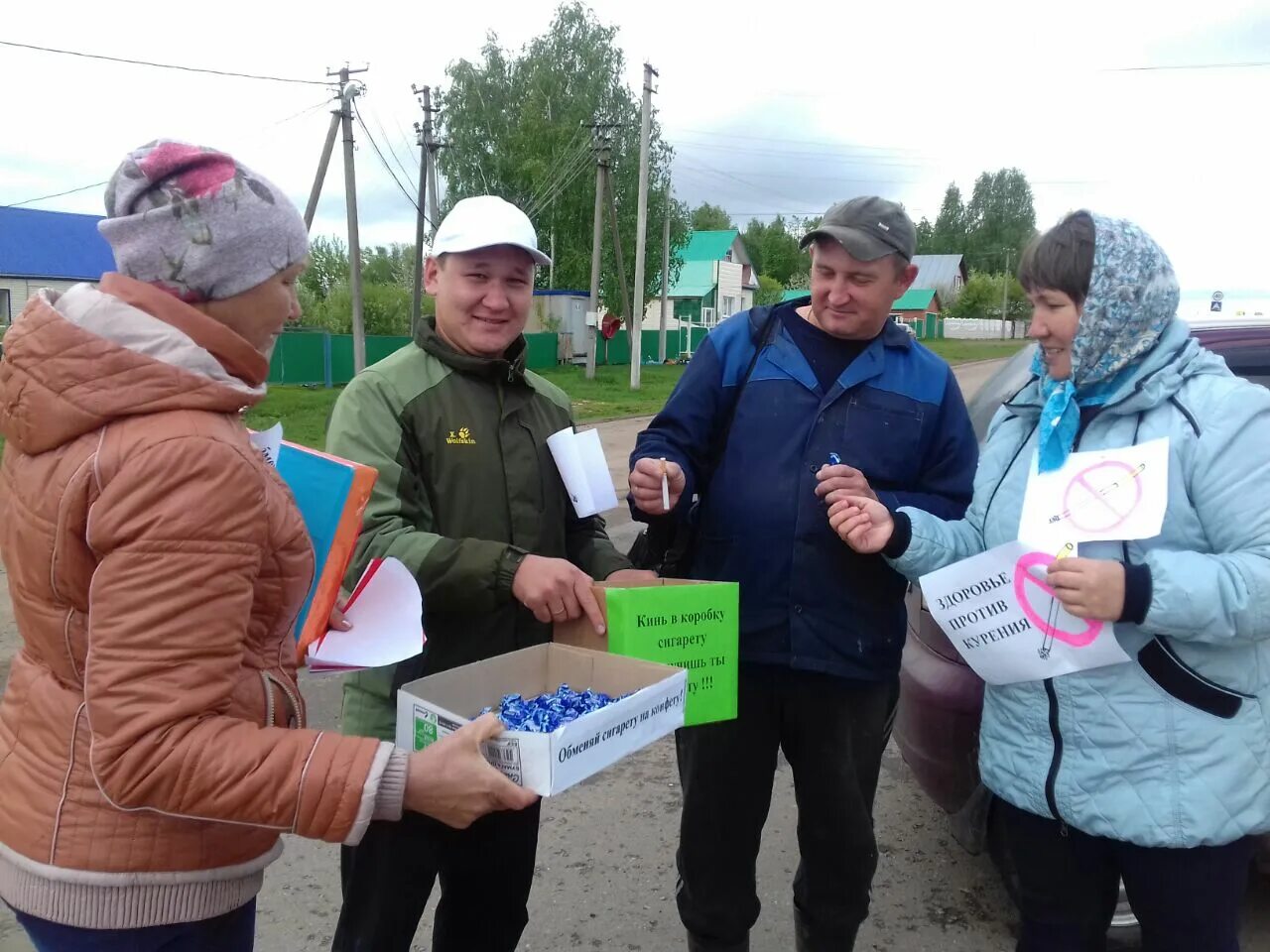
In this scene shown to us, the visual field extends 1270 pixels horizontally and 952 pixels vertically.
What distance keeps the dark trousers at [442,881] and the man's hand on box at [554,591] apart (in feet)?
1.79

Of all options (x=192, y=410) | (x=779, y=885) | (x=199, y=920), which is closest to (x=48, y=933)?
(x=199, y=920)

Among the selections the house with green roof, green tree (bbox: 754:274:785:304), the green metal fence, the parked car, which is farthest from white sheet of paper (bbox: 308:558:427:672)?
green tree (bbox: 754:274:785:304)

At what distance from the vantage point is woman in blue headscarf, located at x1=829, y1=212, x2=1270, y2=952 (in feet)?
5.76

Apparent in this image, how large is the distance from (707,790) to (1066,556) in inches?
44.6

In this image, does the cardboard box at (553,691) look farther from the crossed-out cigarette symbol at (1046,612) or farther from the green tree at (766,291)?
the green tree at (766,291)

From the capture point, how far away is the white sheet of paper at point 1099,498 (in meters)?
1.78

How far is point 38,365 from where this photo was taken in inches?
48.2

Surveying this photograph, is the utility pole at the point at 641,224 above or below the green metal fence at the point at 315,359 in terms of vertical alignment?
above

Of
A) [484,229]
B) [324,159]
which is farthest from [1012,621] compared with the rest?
[324,159]

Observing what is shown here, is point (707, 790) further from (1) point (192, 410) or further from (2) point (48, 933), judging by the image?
(1) point (192, 410)

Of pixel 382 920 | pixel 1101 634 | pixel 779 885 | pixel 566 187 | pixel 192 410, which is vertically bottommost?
pixel 779 885

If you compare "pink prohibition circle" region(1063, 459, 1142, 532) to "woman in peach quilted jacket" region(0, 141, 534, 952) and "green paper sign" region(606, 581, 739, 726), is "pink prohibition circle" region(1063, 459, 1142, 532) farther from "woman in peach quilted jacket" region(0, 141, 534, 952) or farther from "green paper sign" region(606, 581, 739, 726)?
"woman in peach quilted jacket" region(0, 141, 534, 952)

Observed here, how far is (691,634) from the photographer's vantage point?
6.77 ft

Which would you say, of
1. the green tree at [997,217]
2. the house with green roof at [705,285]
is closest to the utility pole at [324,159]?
the house with green roof at [705,285]
